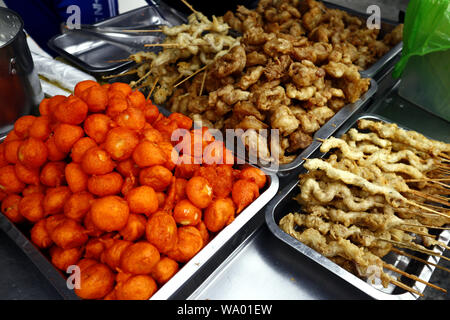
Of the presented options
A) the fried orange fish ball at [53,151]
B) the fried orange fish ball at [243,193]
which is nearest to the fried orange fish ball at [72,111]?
the fried orange fish ball at [53,151]

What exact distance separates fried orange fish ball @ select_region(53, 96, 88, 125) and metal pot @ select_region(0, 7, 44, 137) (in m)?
0.69

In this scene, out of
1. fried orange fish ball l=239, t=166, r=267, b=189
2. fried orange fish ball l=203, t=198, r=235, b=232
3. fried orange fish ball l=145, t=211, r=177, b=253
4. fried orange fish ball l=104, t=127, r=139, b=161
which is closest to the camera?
fried orange fish ball l=145, t=211, r=177, b=253

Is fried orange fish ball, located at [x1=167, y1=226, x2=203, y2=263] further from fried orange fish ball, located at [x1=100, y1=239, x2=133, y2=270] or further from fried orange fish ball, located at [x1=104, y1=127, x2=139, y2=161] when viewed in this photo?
fried orange fish ball, located at [x1=104, y1=127, x2=139, y2=161]

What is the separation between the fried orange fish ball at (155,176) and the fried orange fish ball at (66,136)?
407 mm

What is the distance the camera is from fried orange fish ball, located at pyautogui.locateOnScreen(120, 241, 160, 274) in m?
1.41

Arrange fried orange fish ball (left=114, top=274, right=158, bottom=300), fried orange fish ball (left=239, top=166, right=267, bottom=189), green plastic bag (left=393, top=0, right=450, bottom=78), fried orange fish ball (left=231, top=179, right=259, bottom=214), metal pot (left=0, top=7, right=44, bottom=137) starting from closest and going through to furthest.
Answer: fried orange fish ball (left=114, top=274, right=158, bottom=300)
fried orange fish ball (left=231, top=179, right=259, bottom=214)
fried orange fish ball (left=239, top=166, right=267, bottom=189)
metal pot (left=0, top=7, right=44, bottom=137)
green plastic bag (left=393, top=0, right=450, bottom=78)

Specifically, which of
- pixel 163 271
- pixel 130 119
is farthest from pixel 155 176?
pixel 163 271

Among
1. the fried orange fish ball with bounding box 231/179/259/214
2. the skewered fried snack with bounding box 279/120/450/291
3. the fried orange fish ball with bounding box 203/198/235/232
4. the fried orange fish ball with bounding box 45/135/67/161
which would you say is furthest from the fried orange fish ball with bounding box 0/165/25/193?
the skewered fried snack with bounding box 279/120/450/291

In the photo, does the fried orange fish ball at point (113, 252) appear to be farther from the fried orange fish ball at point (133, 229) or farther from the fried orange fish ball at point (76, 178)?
the fried orange fish ball at point (76, 178)

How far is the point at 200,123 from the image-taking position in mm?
2387

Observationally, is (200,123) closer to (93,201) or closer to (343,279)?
(93,201)

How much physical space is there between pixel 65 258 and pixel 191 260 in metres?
0.63
